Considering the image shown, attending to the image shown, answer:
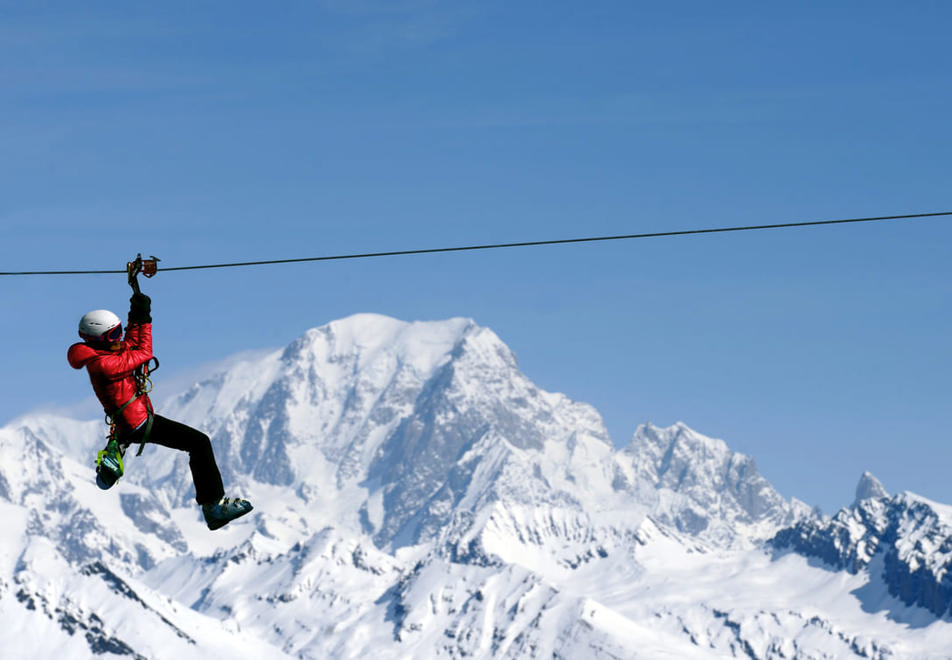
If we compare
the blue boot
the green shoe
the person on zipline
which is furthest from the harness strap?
the blue boot

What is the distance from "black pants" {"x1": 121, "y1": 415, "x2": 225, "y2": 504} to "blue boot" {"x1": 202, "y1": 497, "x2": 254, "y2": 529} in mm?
112

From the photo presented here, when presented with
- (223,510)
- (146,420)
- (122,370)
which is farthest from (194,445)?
(122,370)

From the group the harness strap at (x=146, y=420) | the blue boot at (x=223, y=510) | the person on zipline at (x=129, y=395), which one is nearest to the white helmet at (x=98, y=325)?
the person on zipline at (x=129, y=395)

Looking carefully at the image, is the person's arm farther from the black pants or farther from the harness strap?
the black pants

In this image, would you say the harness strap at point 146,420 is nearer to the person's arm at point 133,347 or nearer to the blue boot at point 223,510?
the person's arm at point 133,347

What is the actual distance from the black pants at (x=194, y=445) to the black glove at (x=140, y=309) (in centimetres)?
152

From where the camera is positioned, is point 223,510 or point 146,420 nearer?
point 146,420

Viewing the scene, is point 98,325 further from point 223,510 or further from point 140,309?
point 223,510

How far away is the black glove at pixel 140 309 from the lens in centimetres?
2573

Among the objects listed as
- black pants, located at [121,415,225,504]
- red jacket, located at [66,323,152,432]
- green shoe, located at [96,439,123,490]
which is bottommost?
green shoe, located at [96,439,123,490]

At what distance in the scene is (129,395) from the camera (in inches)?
1012

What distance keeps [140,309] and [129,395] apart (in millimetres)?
1349

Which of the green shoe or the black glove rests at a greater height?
the black glove

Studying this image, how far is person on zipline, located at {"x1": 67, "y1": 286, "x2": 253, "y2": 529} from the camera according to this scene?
82.5 feet
